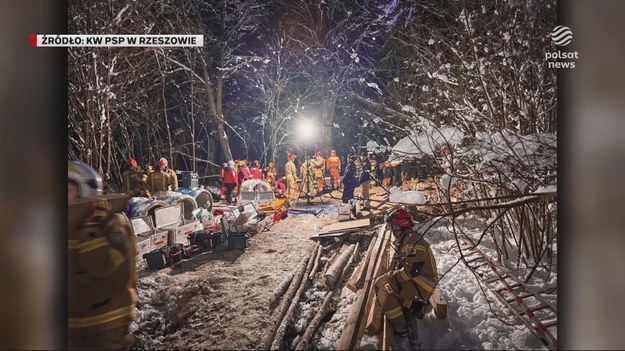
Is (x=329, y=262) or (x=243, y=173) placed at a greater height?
(x=243, y=173)

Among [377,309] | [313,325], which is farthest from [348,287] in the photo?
[313,325]

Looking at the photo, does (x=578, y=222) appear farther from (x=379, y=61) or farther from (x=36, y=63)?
(x=36, y=63)

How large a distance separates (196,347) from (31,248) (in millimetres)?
1290

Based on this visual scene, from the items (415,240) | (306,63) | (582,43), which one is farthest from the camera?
(306,63)

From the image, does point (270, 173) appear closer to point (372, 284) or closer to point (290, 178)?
point (290, 178)

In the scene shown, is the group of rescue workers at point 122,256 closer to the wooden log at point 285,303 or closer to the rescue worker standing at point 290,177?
the rescue worker standing at point 290,177

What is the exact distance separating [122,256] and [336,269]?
1.33m

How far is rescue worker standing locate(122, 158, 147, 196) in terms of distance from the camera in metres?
2.01

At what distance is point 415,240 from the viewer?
5.93 feet

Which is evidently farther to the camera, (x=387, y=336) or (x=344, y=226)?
(x=344, y=226)

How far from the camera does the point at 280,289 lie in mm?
1944

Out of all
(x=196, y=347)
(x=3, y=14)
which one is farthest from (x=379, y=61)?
(x=3, y=14)

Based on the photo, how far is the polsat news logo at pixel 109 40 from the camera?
1972 mm

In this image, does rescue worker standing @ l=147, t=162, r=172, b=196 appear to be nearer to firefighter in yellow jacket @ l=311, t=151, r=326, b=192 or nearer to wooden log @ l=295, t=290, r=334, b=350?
firefighter in yellow jacket @ l=311, t=151, r=326, b=192
